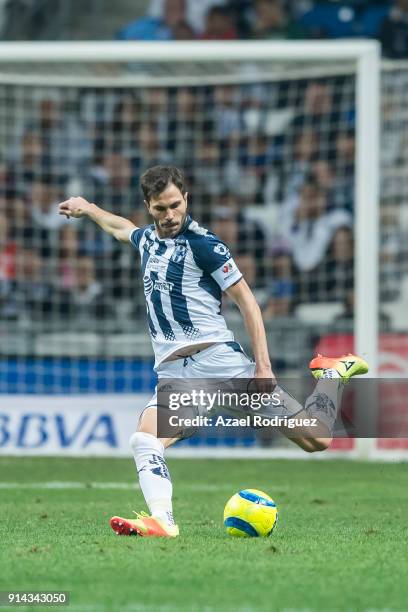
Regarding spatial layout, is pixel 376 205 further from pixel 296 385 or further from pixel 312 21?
pixel 312 21

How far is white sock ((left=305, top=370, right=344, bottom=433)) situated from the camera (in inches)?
296

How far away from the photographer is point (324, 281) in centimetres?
1514

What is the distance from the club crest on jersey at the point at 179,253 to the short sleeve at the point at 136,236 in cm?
40

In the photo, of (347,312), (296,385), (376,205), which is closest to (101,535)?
(296,385)

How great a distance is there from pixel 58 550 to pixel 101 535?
0.75 metres

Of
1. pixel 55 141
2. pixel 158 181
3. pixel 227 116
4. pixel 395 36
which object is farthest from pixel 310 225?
pixel 158 181

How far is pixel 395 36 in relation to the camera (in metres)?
18.0

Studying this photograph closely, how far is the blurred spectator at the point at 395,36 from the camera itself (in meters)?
17.9

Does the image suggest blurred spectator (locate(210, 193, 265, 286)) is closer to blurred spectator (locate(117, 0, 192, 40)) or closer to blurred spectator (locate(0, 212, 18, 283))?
blurred spectator (locate(0, 212, 18, 283))

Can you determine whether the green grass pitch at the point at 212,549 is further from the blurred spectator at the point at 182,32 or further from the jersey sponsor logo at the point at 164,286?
the blurred spectator at the point at 182,32

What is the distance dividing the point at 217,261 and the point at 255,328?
47 cm

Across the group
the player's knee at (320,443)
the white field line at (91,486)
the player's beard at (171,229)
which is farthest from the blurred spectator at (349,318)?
the player's beard at (171,229)

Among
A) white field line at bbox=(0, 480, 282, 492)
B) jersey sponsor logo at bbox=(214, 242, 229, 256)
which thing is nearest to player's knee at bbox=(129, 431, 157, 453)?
jersey sponsor logo at bbox=(214, 242, 229, 256)

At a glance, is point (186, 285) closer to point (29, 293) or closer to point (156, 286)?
point (156, 286)
